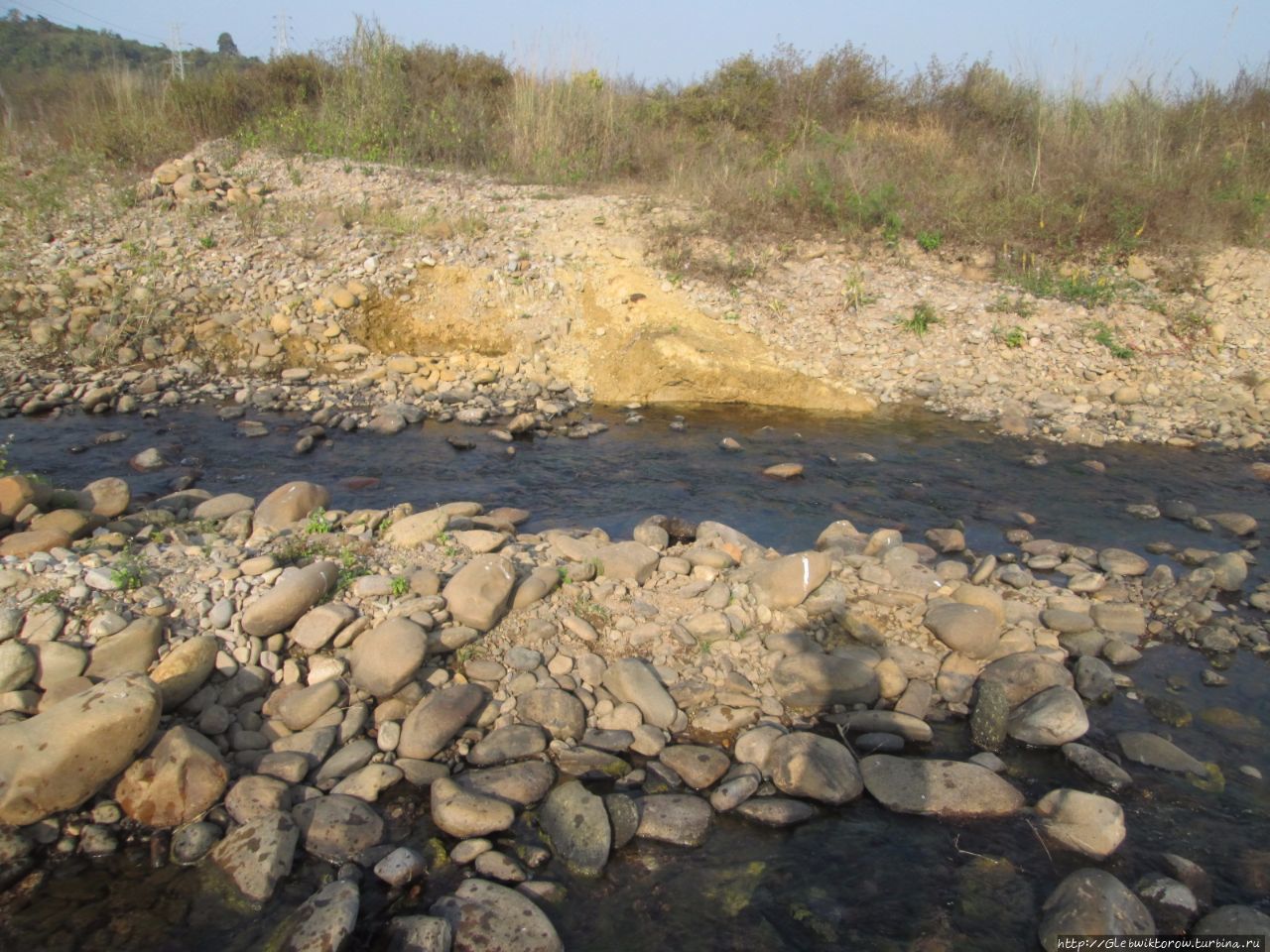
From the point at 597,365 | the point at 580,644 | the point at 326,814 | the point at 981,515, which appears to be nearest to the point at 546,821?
the point at 326,814

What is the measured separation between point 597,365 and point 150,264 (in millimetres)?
5465

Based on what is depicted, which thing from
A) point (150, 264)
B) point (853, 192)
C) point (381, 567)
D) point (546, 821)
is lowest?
point (546, 821)

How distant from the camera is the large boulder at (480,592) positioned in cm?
429

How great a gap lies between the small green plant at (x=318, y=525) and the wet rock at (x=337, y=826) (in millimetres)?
2056

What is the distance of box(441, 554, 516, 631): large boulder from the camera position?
4.29 metres

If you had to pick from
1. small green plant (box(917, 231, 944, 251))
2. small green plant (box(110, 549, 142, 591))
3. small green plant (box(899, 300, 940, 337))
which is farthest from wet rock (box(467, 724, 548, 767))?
small green plant (box(917, 231, 944, 251))

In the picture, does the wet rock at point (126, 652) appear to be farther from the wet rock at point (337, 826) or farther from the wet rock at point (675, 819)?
the wet rock at point (675, 819)

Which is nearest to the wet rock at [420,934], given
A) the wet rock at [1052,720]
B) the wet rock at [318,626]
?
the wet rock at [318,626]

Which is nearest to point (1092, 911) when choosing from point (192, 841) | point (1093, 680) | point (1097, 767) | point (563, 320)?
Result: point (1097, 767)

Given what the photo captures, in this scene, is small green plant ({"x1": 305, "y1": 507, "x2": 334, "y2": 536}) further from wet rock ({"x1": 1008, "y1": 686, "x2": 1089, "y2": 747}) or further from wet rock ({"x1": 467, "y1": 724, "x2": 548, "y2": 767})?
wet rock ({"x1": 1008, "y1": 686, "x2": 1089, "y2": 747})

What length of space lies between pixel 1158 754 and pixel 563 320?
7.49m

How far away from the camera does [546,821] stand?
10.8 feet

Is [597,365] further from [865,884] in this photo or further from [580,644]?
[865,884]

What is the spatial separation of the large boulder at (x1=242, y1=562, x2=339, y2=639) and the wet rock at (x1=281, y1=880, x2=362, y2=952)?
150cm
